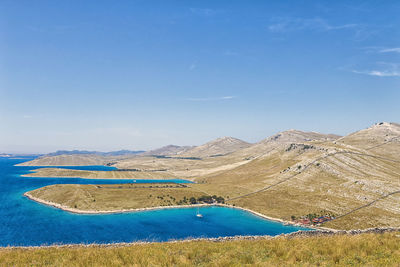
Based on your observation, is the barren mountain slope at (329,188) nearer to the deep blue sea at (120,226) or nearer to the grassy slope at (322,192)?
the grassy slope at (322,192)

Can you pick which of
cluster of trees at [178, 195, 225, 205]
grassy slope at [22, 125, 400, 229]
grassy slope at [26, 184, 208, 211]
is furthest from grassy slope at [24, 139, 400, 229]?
cluster of trees at [178, 195, 225, 205]

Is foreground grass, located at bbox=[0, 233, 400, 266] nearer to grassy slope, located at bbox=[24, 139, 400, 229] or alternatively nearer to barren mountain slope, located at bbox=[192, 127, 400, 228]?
grassy slope, located at bbox=[24, 139, 400, 229]

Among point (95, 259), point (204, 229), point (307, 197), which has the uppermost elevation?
point (95, 259)

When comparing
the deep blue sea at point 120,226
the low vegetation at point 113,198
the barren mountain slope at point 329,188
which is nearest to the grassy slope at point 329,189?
the barren mountain slope at point 329,188

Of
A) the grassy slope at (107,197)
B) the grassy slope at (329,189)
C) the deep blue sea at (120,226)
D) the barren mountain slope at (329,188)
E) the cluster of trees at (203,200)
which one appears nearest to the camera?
the deep blue sea at (120,226)

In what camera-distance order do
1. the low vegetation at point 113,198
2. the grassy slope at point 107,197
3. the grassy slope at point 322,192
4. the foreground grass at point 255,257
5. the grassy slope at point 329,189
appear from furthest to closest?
the low vegetation at point 113,198 → the grassy slope at point 107,197 → the grassy slope at point 322,192 → the grassy slope at point 329,189 → the foreground grass at point 255,257

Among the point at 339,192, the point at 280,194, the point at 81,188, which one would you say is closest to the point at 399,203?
the point at 339,192

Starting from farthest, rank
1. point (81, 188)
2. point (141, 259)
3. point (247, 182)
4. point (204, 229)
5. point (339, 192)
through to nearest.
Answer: point (247, 182), point (81, 188), point (339, 192), point (204, 229), point (141, 259)

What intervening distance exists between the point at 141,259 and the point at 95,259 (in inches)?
126

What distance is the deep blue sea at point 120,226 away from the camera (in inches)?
3297

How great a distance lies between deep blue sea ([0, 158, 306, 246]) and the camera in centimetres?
8375

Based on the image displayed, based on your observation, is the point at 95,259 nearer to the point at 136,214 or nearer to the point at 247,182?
the point at 136,214

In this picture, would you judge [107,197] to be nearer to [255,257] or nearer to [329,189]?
[329,189]

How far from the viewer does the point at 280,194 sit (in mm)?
137875
